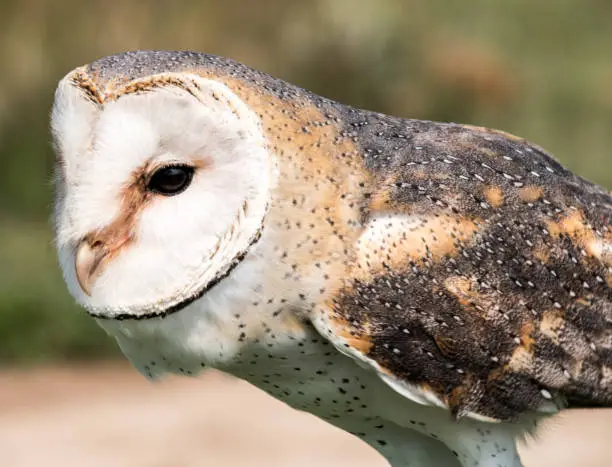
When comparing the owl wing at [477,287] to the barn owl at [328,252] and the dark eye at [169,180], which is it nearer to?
the barn owl at [328,252]

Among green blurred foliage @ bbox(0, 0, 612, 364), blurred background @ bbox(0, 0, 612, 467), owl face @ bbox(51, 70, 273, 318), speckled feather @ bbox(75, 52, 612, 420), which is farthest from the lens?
green blurred foliage @ bbox(0, 0, 612, 364)

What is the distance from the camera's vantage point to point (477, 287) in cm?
235

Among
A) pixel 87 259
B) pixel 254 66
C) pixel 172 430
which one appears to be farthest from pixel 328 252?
pixel 254 66

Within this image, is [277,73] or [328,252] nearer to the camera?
[328,252]

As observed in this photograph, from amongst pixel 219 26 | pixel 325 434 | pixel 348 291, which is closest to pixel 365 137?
pixel 348 291

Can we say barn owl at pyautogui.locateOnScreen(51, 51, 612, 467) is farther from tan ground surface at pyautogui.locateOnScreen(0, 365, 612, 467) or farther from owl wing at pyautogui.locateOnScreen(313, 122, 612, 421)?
tan ground surface at pyautogui.locateOnScreen(0, 365, 612, 467)

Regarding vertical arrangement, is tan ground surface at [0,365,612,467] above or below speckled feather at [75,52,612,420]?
above

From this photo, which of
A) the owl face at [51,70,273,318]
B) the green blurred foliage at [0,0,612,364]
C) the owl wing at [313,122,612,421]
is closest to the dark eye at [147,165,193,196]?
the owl face at [51,70,273,318]

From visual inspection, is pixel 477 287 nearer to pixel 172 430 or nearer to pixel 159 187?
pixel 159 187

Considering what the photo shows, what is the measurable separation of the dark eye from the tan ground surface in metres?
2.63

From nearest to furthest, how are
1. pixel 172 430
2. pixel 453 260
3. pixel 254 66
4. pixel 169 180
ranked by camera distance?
pixel 169 180, pixel 453 260, pixel 172 430, pixel 254 66

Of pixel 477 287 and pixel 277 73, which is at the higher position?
pixel 277 73

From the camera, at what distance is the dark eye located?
2189mm

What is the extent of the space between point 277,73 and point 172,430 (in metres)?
3.04
